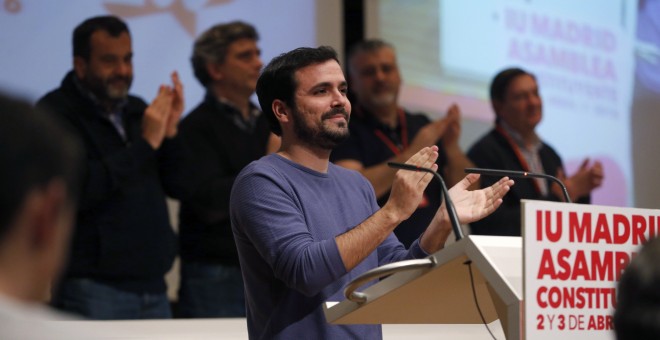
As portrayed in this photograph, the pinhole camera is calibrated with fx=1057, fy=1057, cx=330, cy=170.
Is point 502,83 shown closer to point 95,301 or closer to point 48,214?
point 95,301

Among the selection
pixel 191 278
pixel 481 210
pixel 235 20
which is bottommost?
pixel 191 278

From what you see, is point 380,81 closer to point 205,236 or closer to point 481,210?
point 205,236

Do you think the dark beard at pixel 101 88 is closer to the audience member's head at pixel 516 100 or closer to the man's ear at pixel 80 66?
the man's ear at pixel 80 66

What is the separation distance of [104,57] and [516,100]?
2.04 m

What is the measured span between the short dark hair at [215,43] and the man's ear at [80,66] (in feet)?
1.75

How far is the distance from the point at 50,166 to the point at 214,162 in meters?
3.12

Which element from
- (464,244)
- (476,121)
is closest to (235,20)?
(476,121)

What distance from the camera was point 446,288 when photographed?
2402 millimetres

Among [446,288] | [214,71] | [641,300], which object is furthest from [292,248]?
[214,71]

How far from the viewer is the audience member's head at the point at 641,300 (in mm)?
1063

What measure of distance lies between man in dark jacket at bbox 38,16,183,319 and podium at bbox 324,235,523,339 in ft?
4.97

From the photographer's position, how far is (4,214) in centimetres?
97

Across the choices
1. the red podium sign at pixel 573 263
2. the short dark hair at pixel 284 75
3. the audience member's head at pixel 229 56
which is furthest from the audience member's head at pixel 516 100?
the red podium sign at pixel 573 263

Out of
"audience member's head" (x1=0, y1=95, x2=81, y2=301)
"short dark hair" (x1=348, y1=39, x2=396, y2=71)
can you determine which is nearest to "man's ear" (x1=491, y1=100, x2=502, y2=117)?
"short dark hair" (x1=348, y1=39, x2=396, y2=71)
